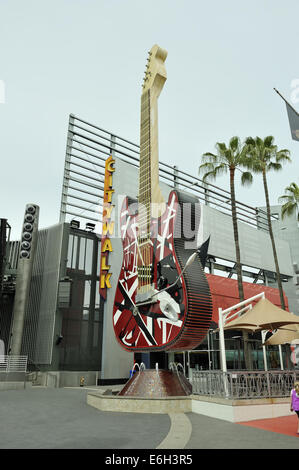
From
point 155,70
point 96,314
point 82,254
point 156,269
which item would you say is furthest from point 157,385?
point 82,254

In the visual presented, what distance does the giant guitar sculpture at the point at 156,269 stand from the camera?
10703 millimetres

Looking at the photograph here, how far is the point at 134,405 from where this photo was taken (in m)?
10.3

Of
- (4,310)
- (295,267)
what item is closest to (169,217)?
(4,310)

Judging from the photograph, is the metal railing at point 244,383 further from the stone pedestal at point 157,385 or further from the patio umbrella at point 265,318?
the patio umbrella at point 265,318

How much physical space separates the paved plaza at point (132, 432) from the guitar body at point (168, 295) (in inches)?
90.4

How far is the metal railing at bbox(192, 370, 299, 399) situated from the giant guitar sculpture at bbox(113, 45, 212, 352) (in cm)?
123

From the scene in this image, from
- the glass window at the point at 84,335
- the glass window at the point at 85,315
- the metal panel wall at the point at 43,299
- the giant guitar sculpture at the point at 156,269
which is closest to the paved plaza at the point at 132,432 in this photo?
the giant guitar sculpture at the point at 156,269

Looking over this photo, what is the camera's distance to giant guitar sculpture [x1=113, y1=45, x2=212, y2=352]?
1070 centimetres

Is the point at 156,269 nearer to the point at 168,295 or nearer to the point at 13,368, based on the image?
the point at 168,295

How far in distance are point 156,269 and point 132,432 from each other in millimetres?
5625

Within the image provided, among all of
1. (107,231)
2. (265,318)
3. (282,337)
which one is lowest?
(282,337)

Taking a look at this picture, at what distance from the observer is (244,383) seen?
9.81 metres
